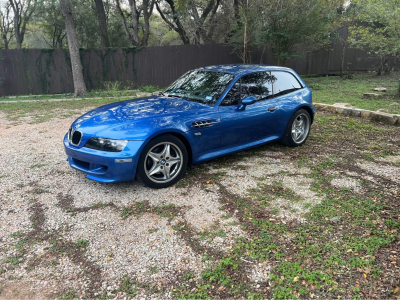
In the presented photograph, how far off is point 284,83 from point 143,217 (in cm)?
346

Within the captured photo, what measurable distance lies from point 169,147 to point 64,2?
10.7 meters

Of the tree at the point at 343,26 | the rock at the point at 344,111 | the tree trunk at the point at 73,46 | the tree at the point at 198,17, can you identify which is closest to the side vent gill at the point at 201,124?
the rock at the point at 344,111

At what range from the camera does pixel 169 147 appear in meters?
3.80

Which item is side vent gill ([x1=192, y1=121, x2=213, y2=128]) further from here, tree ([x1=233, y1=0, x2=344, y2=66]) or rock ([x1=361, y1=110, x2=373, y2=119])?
tree ([x1=233, y1=0, x2=344, y2=66])

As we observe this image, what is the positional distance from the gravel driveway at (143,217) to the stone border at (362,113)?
1873mm

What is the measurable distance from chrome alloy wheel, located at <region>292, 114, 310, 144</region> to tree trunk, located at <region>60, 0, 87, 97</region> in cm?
1016

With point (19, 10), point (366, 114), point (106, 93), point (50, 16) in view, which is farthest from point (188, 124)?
point (19, 10)

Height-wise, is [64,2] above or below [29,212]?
above

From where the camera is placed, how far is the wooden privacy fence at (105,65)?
538 inches

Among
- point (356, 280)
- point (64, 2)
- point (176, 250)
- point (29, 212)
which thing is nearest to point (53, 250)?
point (29, 212)

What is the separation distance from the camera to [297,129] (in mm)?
5512

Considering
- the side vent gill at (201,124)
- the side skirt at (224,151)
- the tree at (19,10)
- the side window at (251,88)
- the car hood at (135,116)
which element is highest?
the tree at (19,10)

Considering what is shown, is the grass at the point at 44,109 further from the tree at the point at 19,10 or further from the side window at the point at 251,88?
the tree at the point at 19,10

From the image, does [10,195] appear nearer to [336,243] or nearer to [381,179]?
[336,243]
